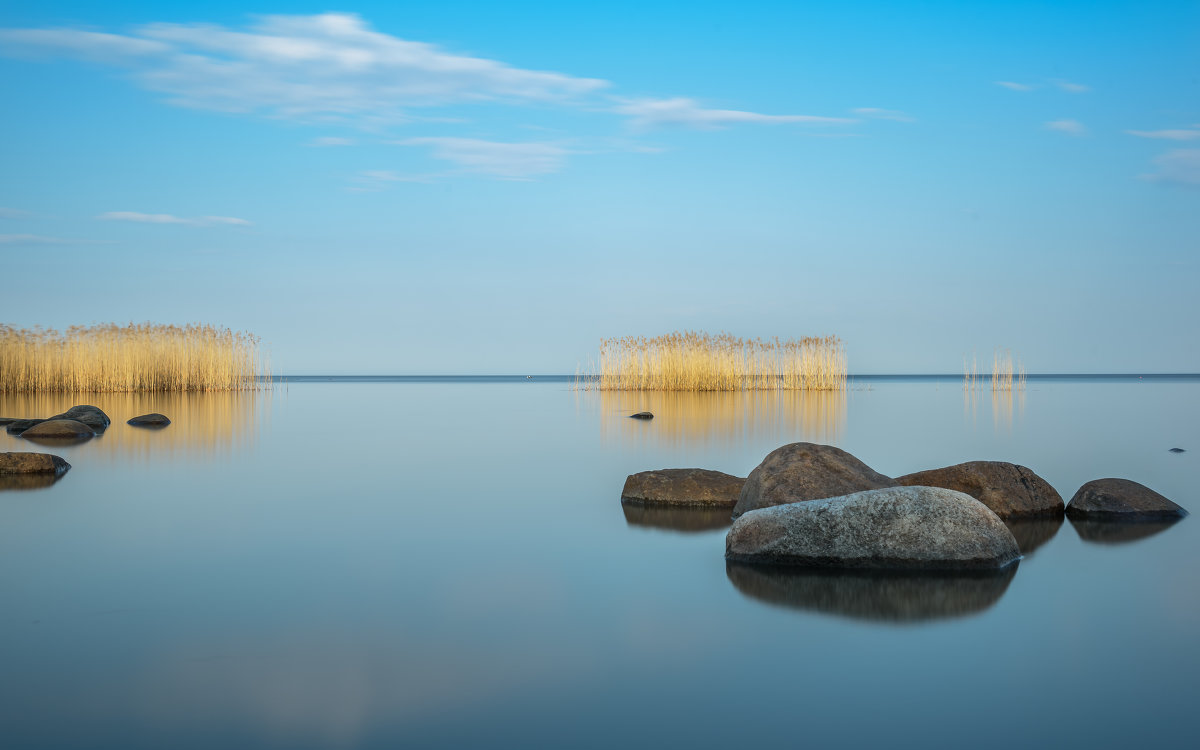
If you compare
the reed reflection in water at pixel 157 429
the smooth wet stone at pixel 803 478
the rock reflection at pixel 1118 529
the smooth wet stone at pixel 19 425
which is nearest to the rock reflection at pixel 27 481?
the reed reflection in water at pixel 157 429

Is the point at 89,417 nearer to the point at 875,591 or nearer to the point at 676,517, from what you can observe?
the point at 676,517

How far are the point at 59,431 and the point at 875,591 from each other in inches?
466

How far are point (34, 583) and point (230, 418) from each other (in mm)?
12160

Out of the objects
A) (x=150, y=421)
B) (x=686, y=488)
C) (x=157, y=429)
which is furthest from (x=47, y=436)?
(x=686, y=488)

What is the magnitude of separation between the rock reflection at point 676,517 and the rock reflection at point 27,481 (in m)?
4.88

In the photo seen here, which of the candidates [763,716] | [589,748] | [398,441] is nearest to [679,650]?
[763,716]

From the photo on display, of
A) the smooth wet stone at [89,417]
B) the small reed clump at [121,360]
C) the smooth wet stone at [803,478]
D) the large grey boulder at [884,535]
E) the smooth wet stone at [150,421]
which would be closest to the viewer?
the large grey boulder at [884,535]

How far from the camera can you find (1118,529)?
6020mm

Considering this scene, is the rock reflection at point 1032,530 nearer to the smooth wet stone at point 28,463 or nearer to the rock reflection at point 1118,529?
the rock reflection at point 1118,529

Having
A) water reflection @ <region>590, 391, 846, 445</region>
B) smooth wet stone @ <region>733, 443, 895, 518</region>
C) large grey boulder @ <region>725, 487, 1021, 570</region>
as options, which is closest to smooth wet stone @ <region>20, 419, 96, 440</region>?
water reflection @ <region>590, 391, 846, 445</region>

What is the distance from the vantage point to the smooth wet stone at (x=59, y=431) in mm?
12336

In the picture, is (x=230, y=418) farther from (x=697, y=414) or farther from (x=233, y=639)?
(x=233, y=639)

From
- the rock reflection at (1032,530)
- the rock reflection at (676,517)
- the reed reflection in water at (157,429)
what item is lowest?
the reed reflection in water at (157,429)

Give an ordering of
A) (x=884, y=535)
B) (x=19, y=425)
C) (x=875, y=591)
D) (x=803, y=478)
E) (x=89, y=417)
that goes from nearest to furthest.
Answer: (x=875, y=591) < (x=884, y=535) < (x=803, y=478) < (x=19, y=425) < (x=89, y=417)
